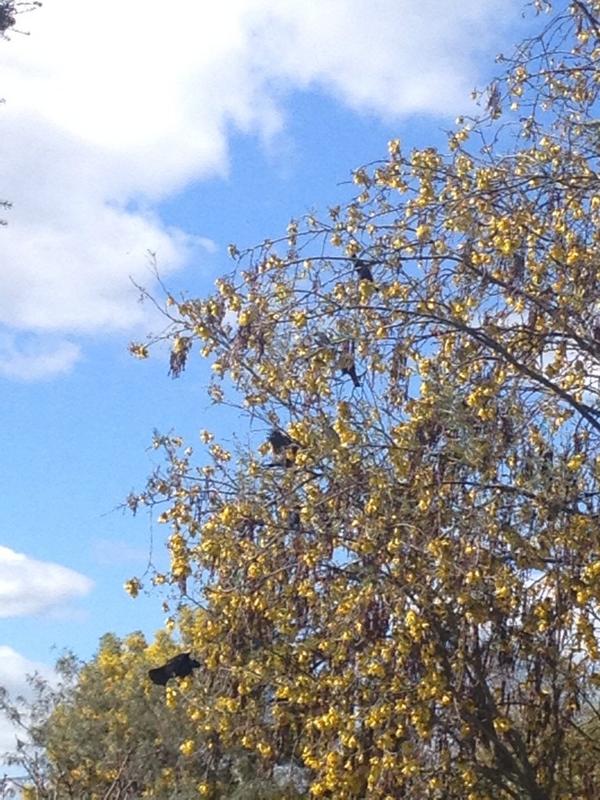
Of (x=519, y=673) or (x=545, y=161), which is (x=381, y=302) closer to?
(x=545, y=161)

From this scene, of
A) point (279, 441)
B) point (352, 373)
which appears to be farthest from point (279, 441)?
point (352, 373)

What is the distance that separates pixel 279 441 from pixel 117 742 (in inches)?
245

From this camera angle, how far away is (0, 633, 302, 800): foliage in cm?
1297

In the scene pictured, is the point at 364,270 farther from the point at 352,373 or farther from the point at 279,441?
the point at 279,441

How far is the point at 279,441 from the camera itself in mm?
9891

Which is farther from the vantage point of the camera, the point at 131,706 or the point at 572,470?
the point at 131,706

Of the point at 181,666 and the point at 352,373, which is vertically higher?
the point at 352,373

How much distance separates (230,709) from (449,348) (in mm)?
2860

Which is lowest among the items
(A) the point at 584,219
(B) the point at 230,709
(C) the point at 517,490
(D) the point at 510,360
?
(B) the point at 230,709

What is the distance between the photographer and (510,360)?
8734 millimetres

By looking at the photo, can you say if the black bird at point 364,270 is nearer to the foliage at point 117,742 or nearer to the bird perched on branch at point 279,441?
the bird perched on branch at point 279,441

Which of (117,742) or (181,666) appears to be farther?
(117,742)

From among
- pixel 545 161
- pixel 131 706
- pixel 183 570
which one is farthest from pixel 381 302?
pixel 131 706

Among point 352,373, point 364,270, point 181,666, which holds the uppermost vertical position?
point 364,270
